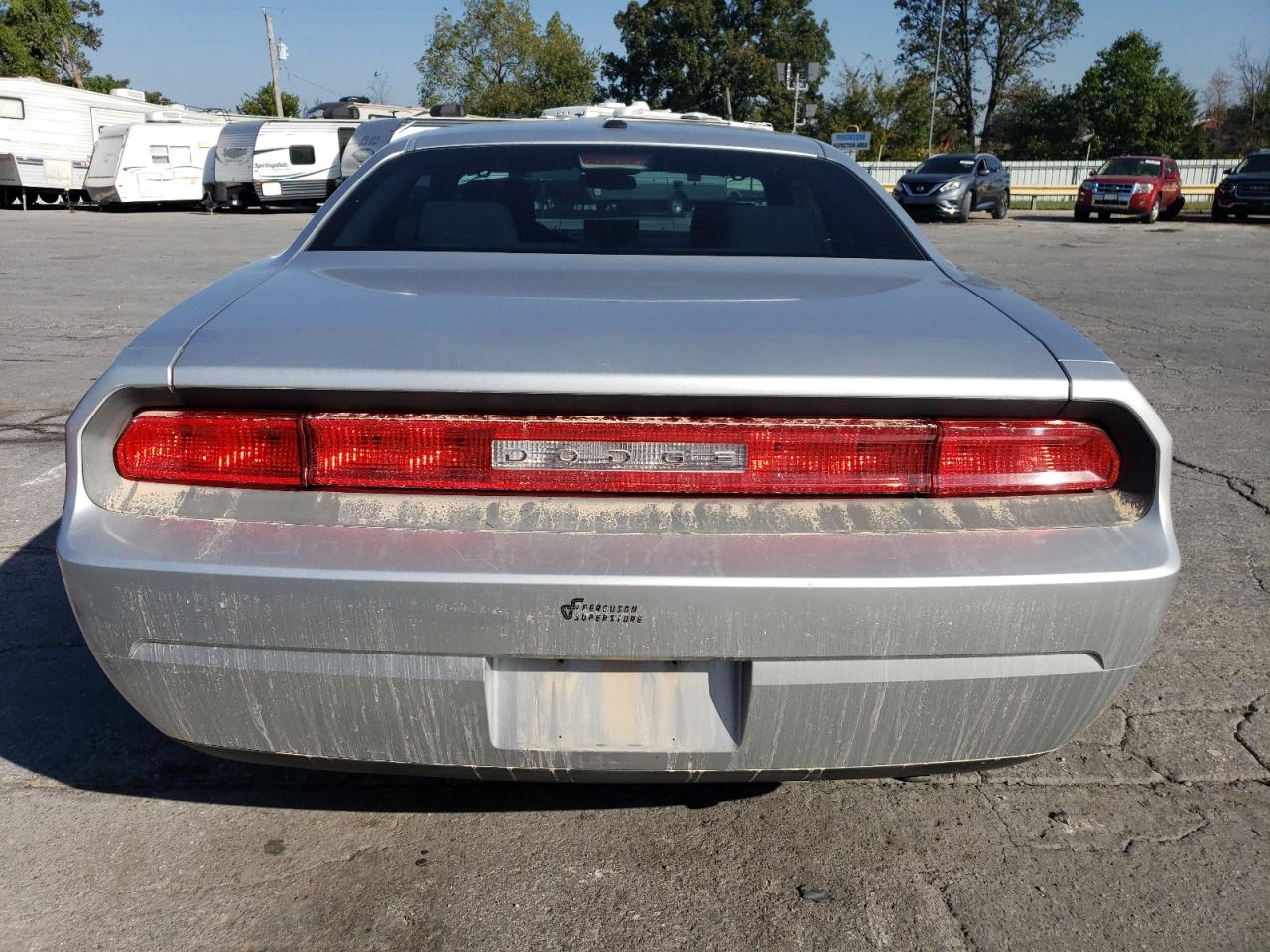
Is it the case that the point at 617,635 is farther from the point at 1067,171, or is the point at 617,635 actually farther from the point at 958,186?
the point at 1067,171

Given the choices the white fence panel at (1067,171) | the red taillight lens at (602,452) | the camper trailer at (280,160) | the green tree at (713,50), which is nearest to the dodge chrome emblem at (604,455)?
the red taillight lens at (602,452)

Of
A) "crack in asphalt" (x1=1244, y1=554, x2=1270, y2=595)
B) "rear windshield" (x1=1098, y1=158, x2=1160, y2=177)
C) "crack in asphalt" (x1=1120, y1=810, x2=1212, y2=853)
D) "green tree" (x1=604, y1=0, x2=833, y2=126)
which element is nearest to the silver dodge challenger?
"crack in asphalt" (x1=1120, y1=810, x2=1212, y2=853)

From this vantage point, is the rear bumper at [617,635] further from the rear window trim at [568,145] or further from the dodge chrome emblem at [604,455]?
the rear window trim at [568,145]

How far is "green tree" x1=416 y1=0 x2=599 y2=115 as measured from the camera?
57.5 metres

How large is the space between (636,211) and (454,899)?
74.7 inches

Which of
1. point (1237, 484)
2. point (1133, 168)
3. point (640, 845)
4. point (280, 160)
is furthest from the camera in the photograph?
point (280, 160)

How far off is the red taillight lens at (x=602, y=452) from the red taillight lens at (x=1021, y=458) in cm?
6

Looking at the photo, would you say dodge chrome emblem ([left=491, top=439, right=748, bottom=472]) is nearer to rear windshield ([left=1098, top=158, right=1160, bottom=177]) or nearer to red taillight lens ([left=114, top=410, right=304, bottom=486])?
red taillight lens ([left=114, top=410, right=304, bottom=486])

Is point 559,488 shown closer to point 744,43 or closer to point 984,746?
point 984,746

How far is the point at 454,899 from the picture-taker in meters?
2.17

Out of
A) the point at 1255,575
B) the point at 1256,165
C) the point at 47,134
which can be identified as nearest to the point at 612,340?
the point at 1255,575

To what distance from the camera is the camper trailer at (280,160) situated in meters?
27.8

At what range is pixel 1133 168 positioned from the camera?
26.8 m

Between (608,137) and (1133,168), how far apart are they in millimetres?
27589
